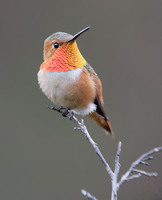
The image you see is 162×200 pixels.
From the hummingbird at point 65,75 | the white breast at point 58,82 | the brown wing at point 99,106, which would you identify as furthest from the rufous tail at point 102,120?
the white breast at point 58,82

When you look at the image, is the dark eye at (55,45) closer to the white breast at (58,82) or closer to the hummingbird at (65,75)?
the hummingbird at (65,75)

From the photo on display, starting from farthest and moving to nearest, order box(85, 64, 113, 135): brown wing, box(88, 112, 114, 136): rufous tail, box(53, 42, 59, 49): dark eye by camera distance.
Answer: box(88, 112, 114, 136): rufous tail → box(85, 64, 113, 135): brown wing → box(53, 42, 59, 49): dark eye

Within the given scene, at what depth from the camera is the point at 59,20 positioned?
19.8 feet

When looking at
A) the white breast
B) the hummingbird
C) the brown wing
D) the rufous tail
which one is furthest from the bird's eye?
the rufous tail

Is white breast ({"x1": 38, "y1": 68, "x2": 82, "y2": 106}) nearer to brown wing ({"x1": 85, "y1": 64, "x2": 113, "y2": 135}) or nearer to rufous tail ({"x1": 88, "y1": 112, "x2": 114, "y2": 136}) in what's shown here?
brown wing ({"x1": 85, "y1": 64, "x2": 113, "y2": 135})

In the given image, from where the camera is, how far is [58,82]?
290 centimetres

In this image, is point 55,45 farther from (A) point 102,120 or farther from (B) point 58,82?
(A) point 102,120

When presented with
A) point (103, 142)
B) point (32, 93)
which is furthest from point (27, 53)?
point (103, 142)

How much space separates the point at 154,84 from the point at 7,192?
282 cm

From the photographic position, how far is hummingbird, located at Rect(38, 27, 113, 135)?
2922 mm

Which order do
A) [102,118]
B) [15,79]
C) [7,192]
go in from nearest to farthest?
[102,118] < [7,192] < [15,79]

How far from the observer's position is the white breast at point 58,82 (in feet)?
9.52

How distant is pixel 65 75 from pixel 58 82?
9 centimetres

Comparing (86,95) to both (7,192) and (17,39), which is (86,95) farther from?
(17,39)
